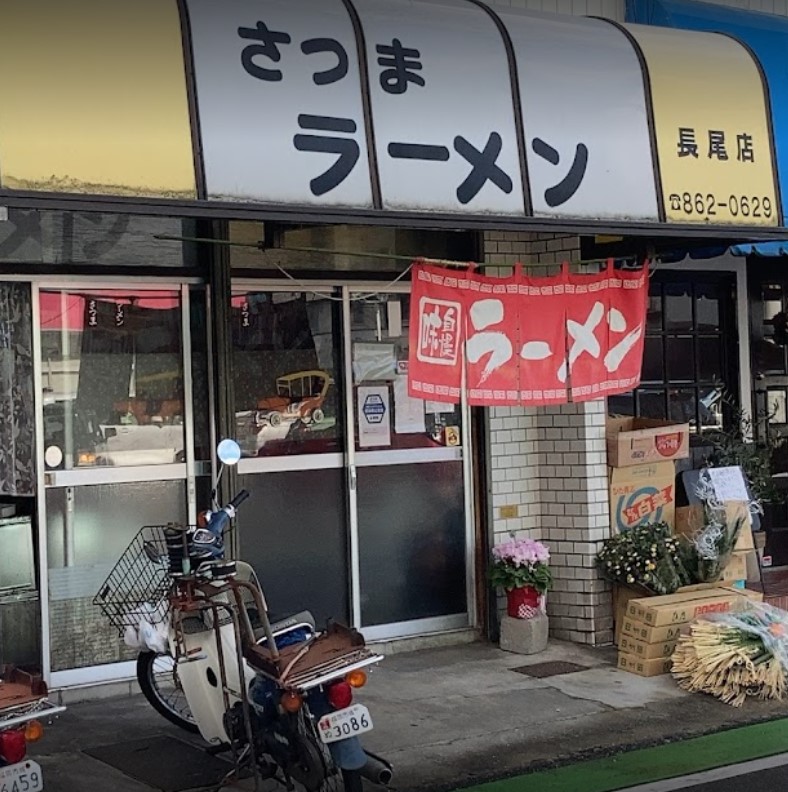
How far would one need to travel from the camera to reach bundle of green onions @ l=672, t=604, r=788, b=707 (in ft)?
26.9

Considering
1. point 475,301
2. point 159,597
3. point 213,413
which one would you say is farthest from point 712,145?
point 159,597

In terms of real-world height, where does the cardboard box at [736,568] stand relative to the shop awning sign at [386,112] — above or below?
Answer: below

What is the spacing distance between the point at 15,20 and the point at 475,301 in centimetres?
324

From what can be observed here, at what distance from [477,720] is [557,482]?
2.50 metres

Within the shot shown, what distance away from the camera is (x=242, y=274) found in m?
8.79

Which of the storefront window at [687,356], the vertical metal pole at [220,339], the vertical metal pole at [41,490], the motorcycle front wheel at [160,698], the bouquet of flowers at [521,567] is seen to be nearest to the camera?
the motorcycle front wheel at [160,698]

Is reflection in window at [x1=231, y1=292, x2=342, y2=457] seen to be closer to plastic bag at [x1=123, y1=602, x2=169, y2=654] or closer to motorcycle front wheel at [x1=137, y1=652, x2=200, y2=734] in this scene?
motorcycle front wheel at [x1=137, y1=652, x2=200, y2=734]

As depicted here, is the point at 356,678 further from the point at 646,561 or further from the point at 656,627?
the point at 646,561

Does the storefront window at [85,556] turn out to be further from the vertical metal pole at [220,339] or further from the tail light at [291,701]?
the tail light at [291,701]

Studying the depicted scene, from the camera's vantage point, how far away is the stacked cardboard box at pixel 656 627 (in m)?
8.74

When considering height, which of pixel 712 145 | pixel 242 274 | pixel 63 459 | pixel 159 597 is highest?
pixel 712 145

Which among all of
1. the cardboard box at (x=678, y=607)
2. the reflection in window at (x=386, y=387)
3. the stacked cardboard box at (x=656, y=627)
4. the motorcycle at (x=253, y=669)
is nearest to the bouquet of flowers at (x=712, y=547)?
the cardboard box at (x=678, y=607)

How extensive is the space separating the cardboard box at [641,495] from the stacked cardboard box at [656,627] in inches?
36.8

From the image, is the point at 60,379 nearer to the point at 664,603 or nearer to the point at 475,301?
the point at 475,301
